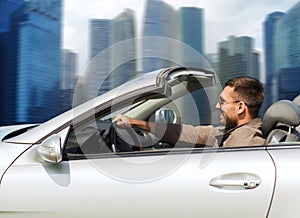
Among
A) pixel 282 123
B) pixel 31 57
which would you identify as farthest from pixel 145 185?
pixel 31 57

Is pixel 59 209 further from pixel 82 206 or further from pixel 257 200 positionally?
pixel 257 200

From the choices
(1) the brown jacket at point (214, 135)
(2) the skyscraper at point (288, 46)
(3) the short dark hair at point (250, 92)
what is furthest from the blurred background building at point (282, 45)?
(1) the brown jacket at point (214, 135)

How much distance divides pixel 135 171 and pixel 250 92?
87cm

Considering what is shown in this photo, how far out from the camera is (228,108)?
7.47 feet

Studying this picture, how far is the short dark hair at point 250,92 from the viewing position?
89.4 inches

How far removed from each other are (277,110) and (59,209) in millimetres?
1071

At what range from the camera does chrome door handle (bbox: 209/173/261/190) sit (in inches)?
64.7

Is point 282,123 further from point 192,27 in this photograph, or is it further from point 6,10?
point 6,10

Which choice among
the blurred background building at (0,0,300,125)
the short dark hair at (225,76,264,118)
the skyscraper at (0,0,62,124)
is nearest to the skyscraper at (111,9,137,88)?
the blurred background building at (0,0,300,125)

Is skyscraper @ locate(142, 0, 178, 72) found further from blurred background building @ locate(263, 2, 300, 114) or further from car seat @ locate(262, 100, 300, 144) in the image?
blurred background building @ locate(263, 2, 300, 114)

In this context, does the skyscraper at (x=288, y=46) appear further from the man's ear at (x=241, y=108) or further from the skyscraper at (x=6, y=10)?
the skyscraper at (x=6, y=10)

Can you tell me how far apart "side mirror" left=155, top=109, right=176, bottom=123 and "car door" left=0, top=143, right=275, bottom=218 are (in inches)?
22.6

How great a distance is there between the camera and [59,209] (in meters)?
1.76

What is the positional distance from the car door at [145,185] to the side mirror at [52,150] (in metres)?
0.07
